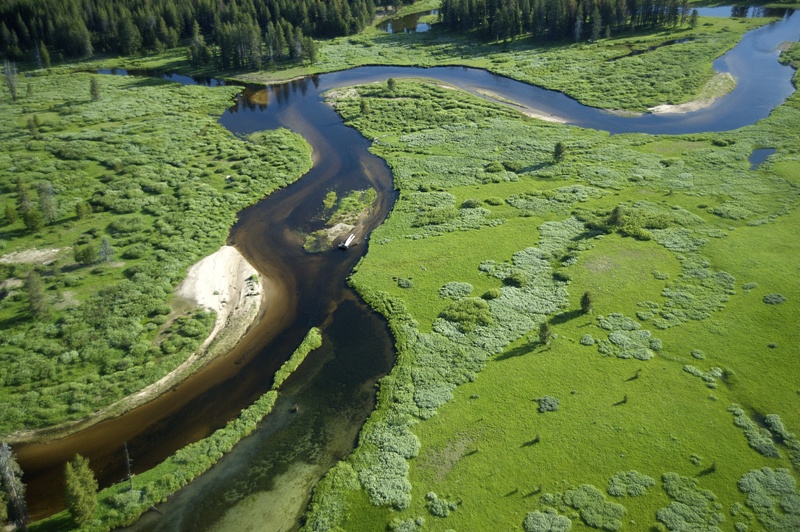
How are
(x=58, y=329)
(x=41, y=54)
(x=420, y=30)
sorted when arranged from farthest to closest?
(x=420, y=30), (x=41, y=54), (x=58, y=329)

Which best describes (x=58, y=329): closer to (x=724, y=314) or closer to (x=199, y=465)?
Result: (x=199, y=465)

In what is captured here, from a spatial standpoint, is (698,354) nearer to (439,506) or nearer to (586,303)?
(586,303)

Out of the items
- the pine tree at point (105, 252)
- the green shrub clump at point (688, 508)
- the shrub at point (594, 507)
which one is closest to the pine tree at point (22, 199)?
the pine tree at point (105, 252)

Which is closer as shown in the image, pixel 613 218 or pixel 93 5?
pixel 613 218

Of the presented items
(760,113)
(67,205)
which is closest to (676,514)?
(67,205)

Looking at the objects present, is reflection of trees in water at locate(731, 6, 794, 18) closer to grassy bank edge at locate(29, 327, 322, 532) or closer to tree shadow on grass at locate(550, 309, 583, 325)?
tree shadow on grass at locate(550, 309, 583, 325)

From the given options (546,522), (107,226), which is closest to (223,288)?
(107,226)
